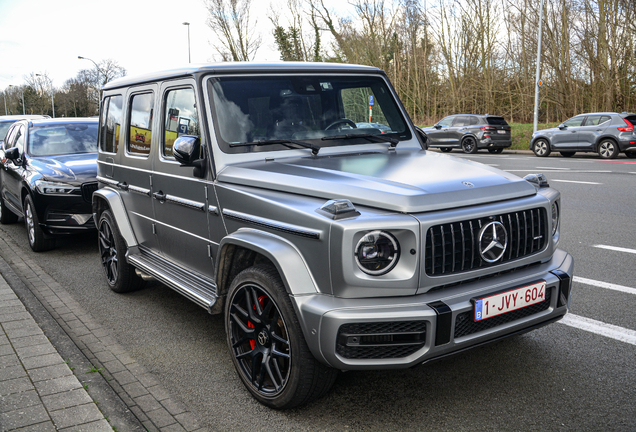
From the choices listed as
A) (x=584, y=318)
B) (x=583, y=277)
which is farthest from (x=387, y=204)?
(x=583, y=277)

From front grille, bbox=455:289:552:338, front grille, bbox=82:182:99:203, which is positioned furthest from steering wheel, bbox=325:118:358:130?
front grille, bbox=82:182:99:203

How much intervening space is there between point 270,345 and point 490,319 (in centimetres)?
121

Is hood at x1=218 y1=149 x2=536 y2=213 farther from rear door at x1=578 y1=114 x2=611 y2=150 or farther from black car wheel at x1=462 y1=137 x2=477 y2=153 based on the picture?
black car wheel at x1=462 y1=137 x2=477 y2=153

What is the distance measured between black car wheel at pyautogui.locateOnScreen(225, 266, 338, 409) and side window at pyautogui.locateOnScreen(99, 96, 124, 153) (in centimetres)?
271

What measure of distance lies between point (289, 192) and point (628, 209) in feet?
26.4

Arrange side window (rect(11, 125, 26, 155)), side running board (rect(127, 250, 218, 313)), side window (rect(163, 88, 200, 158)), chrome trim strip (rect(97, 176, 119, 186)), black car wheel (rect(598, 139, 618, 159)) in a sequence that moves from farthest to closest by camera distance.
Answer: black car wheel (rect(598, 139, 618, 159)) → side window (rect(11, 125, 26, 155)) → chrome trim strip (rect(97, 176, 119, 186)) → side window (rect(163, 88, 200, 158)) → side running board (rect(127, 250, 218, 313))

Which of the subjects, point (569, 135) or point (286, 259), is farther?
point (569, 135)

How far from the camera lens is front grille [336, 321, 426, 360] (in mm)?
2660

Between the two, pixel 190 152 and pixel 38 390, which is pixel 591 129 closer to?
pixel 190 152

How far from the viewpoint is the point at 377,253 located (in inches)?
108

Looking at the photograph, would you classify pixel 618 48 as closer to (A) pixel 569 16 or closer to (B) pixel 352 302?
(A) pixel 569 16

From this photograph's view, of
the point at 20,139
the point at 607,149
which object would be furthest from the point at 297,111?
the point at 607,149

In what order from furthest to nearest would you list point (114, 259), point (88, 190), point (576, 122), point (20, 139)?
point (576, 122) → point (20, 139) → point (88, 190) → point (114, 259)

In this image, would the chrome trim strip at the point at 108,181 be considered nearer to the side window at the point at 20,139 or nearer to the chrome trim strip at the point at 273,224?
the chrome trim strip at the point at 273,224
